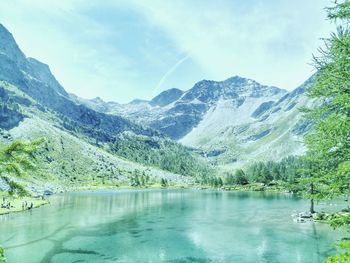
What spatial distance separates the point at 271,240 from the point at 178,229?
19645 millimetres

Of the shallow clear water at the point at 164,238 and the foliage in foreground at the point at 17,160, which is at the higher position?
the foliage in foreground at the point at 17,160

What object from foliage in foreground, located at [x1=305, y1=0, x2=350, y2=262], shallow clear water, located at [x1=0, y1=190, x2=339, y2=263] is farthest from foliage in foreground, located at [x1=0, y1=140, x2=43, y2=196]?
shallow clear water, located at [x1=0, y1=190, x2=339, y2=263]

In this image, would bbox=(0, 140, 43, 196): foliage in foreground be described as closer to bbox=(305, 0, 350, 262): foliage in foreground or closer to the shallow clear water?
Answer: bbox=(305, 0, 350, 262): foliage in foreground

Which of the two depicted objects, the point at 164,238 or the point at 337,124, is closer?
the point at 337,124

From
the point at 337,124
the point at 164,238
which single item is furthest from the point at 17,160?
the point at 164,238

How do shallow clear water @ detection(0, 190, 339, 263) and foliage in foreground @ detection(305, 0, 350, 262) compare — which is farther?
shallow clear water @ detection(0, 190, 339, 263)

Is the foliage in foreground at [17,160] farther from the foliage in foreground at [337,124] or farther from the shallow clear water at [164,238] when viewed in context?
the shallow clear water at [164,238]

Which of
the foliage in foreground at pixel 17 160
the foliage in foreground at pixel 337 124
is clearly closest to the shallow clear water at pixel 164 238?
the foliage in foreground at pixel 337 124

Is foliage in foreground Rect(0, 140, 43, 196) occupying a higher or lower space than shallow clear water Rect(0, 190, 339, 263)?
higher

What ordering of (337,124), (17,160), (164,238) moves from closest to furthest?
(17,160), (337,124), (164,238)

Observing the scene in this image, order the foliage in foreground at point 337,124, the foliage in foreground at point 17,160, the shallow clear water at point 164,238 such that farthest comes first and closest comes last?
the shallow clear water at point 164,238 → the foliage in foreground at point 337,124 → the foliage in foreground at point 17,160

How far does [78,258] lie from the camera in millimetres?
47750

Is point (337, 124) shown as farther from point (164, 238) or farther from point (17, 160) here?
point (164, 238)

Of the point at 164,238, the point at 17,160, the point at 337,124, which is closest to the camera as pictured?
the point at 17,160
